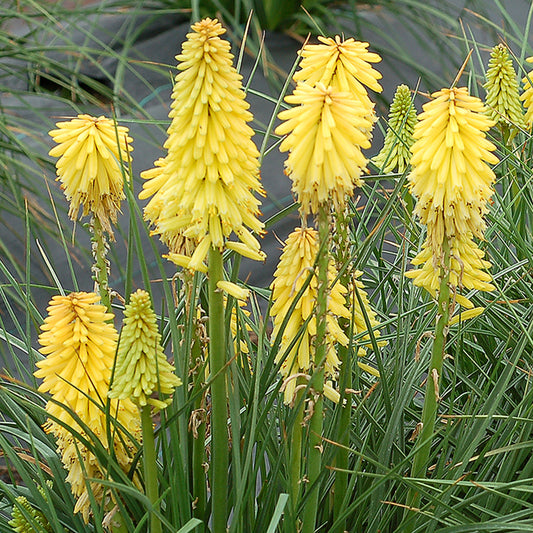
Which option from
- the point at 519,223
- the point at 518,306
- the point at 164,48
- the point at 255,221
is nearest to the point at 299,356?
the point at 255,221

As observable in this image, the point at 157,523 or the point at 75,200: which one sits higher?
the point at 75,200

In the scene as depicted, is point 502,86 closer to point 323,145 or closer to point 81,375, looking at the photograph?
point 323,145

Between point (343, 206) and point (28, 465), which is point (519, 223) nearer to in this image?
point (343, 206)

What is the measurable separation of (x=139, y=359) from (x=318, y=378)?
0.79 ft

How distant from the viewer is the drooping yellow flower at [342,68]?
3.72 feet

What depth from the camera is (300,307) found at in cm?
115

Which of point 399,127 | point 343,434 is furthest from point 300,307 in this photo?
point 399,127

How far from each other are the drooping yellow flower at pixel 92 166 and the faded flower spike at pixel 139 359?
28 cm

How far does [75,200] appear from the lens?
4.17 feet

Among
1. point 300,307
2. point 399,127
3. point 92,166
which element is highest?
point 399,127

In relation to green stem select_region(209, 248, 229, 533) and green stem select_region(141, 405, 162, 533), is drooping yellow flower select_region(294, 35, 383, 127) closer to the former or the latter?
green stem select_region(209, 248, 229, 533)

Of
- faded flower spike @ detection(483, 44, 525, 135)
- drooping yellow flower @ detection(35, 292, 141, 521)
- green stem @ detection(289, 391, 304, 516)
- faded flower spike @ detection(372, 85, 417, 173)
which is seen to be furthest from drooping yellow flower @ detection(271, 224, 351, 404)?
faded flower spike @ detection(483, 44, 525, 135)

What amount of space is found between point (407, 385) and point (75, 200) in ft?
2.09

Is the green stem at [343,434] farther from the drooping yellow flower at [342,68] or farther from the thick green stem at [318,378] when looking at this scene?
the drooping yellow flower at [342,68]
